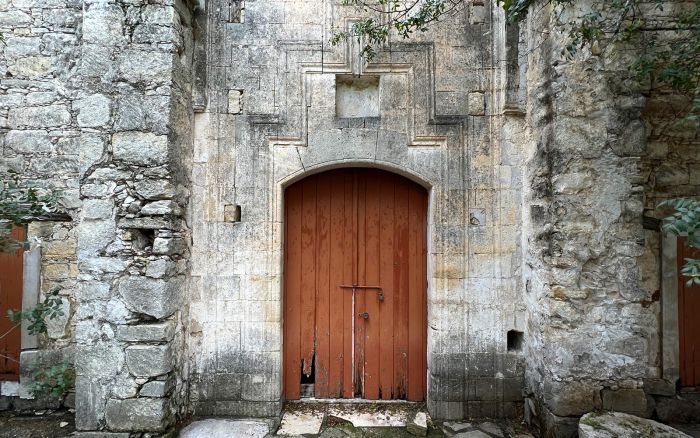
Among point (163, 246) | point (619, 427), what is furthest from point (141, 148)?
point (619, 427)

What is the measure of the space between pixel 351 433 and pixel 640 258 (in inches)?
94.9

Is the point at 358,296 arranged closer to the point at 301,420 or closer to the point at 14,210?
the point at 301,420

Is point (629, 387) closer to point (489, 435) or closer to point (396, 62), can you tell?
point (489, 435)

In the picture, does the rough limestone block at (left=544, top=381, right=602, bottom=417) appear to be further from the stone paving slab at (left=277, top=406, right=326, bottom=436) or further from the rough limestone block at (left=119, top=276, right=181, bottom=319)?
the rough limestone block at (left=119, top=276, right=181, bottom=319)

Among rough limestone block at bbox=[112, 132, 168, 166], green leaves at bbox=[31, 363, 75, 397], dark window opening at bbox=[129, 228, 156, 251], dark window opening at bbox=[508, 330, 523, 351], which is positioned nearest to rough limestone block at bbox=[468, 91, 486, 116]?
dark window opening at bbox=[508, 330, 523, 351]

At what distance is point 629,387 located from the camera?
2580 mm

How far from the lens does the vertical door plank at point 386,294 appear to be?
327 centimetres

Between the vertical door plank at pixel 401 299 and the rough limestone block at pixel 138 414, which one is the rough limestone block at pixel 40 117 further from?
the vertical door plank at pixel 401 299

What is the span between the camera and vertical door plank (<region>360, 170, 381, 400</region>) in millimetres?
3273

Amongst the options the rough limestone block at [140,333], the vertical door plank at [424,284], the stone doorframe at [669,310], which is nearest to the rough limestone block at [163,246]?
the rough limestone block at [140,333]

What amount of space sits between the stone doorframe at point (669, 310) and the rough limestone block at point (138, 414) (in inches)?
140

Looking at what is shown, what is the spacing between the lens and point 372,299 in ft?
10.8

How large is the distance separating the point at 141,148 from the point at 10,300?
176cm

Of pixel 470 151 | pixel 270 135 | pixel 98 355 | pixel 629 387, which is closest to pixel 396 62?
pixel 470 151
